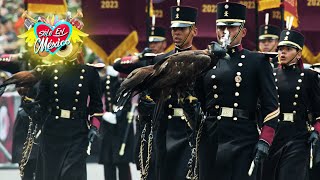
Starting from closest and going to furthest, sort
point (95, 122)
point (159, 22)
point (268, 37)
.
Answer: point (95, 122) < point (268, 37) < point (159, 22)

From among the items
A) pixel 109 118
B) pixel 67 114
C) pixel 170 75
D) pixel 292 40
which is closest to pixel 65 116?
pixel 67 114

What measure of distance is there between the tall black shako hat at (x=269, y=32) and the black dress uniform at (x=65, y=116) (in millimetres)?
3199

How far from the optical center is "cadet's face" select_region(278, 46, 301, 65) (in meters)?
12.3

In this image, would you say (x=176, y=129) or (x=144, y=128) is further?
(x=144, y=128)

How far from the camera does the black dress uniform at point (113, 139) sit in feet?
54.4

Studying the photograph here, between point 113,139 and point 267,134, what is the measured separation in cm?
686

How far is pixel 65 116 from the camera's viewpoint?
1249 centimetres

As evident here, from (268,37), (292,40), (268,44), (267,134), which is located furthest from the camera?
(268,44)

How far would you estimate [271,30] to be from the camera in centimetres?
1517

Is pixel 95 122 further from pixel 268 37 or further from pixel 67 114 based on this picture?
pixel 268 37

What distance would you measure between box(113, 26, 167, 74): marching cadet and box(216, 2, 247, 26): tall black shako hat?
4.67ft

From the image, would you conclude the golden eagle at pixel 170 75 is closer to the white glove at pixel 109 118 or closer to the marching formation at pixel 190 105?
the marching formation at pixel 190 105

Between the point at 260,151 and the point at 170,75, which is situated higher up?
the point at 170,75

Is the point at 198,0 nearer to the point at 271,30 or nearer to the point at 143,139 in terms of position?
the point at 271,30
